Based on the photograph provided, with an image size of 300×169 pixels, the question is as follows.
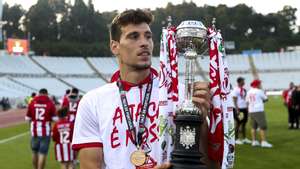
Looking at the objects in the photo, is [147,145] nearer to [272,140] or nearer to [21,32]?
[272,140]

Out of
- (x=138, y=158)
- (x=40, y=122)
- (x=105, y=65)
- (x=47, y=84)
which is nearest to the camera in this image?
(x=138, y=158)

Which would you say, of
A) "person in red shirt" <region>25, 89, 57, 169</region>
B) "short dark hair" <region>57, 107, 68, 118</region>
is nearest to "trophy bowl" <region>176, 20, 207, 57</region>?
"short dark hair" <region>57, 107, 68, 118</region>

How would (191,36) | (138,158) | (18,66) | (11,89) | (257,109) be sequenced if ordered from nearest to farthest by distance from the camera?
(191,36)
(138,158)
(257,109)
(11,89)
(18,66)

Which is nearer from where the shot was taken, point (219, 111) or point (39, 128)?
point (219, 111)

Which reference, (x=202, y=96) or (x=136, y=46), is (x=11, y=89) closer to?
(x=136, y=46)

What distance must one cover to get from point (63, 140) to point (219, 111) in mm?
8412

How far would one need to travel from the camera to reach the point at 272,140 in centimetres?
1588

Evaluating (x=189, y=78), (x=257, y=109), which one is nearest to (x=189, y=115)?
(x=189, y=78)

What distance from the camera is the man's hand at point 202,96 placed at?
274 cm

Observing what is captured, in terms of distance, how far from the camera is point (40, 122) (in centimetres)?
Result: 1148

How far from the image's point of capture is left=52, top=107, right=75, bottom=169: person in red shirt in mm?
10805

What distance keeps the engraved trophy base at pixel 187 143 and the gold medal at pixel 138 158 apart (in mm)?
254

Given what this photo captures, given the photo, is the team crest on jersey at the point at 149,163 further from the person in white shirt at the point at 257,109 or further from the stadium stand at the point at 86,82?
the stadium stand at the point at 86,82

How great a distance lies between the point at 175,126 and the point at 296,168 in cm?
835
